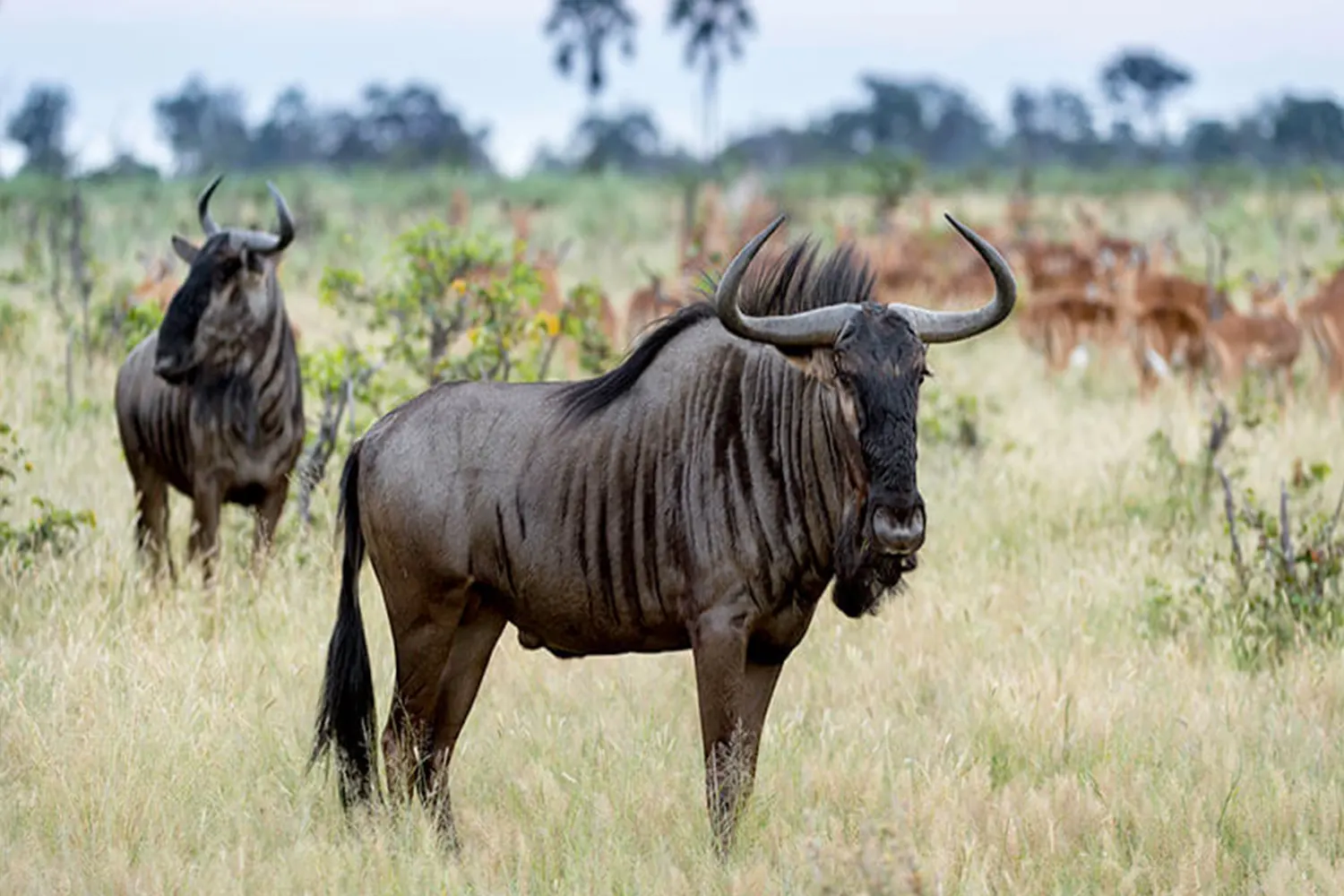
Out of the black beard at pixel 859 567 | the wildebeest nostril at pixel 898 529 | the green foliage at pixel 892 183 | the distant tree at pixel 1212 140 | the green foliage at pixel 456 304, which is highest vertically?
the distant tree at pixel 1212 140

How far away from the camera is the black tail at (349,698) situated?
5.21 meters

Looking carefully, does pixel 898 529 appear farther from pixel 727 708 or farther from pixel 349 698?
pixel 349 698

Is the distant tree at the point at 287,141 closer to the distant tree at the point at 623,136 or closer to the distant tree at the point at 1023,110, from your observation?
the distant tree at the point at 623,136

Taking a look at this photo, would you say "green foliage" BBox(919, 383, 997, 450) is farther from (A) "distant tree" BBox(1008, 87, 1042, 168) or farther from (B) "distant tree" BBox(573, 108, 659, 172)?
(A) "distant tree" BBox(1008, 87, 1042, 168)

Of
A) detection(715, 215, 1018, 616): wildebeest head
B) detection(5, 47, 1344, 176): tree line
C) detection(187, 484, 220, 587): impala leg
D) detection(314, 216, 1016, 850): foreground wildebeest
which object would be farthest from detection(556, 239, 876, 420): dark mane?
detection(5, 47, 1344, 176): tree line

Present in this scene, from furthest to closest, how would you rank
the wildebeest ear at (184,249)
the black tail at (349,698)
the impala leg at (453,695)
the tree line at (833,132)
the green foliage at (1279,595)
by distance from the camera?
the tree line at (833,132), the wildebeest ear at (184,249), the green foliage at (1279,595), the black tail at (349,698), the impala leg at (453,695)

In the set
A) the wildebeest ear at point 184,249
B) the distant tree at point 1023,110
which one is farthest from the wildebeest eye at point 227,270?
the distant tree at point 1023,110

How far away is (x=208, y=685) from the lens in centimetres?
604

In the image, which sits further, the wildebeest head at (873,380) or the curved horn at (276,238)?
the curved horn at (276,238)

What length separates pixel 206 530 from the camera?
746cm

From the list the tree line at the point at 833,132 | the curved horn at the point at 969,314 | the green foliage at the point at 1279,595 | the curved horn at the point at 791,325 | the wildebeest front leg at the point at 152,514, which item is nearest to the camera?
the curved horn at the point at 791,325

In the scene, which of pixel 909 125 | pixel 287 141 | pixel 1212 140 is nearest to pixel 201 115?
pixel 287 141

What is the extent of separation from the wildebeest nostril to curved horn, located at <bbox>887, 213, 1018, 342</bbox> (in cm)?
54

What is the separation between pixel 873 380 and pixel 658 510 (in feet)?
2.57
